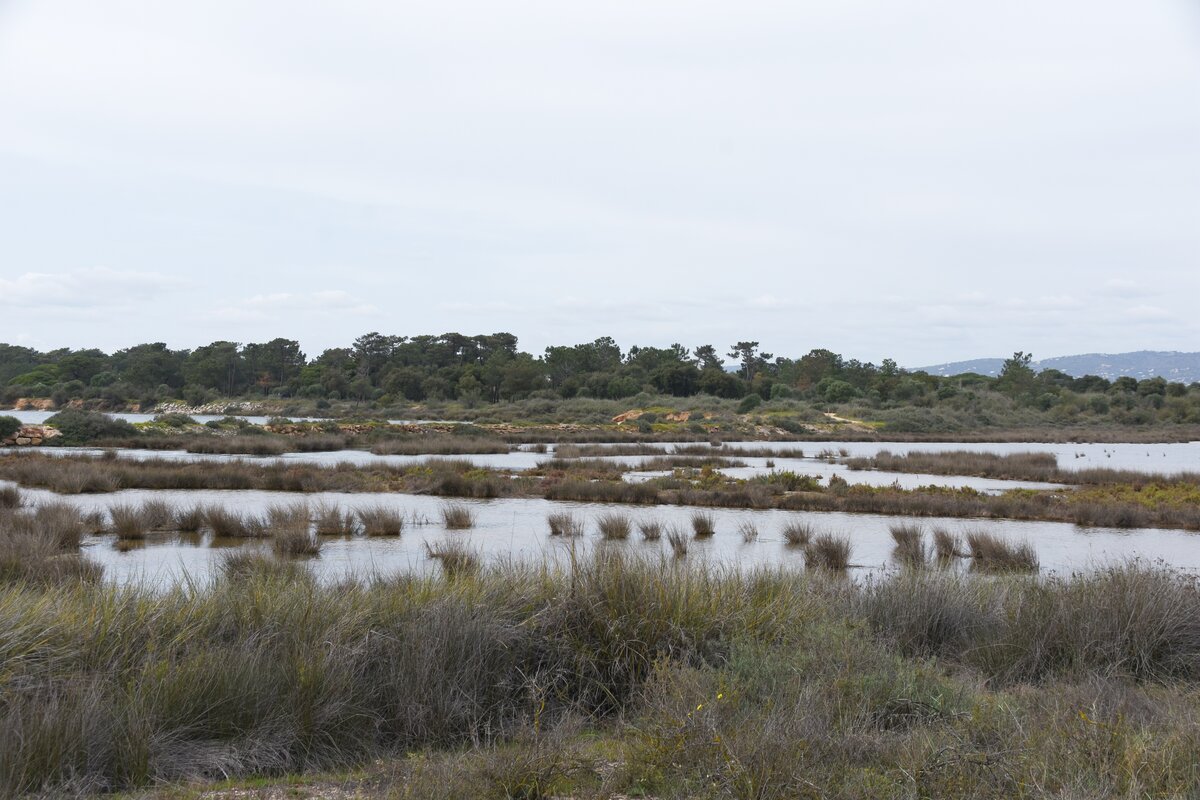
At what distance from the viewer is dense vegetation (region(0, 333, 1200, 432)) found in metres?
94.8

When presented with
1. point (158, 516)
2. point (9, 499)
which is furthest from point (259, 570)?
point (9, 499)

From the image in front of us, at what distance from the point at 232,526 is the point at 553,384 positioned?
10072 centimetres

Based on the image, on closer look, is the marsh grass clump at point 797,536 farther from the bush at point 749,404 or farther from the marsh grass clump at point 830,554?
the bush at point 749,404

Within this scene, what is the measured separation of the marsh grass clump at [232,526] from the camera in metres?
16.8

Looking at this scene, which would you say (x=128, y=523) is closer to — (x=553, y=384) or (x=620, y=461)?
(x=620, y=461)

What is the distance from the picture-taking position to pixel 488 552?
14.6m

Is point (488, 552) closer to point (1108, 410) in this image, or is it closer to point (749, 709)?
point (749, 709)

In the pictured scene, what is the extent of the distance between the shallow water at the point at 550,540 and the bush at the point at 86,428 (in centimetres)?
2380

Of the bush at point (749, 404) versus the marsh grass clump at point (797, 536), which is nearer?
the marsh grass clump at point (797, 536)

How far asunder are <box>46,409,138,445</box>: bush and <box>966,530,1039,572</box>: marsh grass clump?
1724 inches

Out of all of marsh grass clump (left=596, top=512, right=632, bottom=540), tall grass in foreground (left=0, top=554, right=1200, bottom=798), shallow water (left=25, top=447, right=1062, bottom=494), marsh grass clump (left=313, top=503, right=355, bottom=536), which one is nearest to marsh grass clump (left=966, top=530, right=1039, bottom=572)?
tall grass in foreground (left=0, top=554, right=1200, bottom=798)

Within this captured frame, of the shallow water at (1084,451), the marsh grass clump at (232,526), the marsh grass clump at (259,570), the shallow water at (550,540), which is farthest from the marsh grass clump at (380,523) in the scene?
the shallow water at (1084,451)

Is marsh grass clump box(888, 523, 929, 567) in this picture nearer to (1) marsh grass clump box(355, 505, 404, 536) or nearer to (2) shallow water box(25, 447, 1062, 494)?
(1) marsh grass clump box(355, 505, 404, 536)

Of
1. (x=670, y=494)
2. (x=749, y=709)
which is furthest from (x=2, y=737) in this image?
(x=670, y=494)
